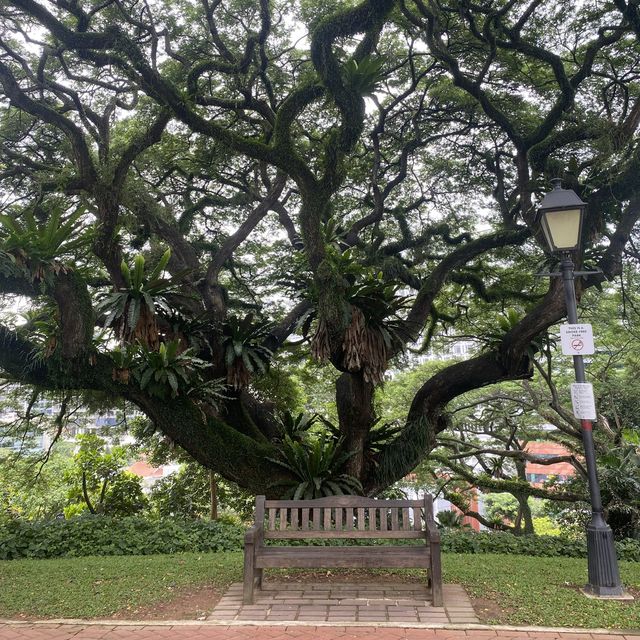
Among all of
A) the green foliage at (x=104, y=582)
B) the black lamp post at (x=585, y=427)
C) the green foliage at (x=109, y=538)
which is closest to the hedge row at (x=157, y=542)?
the green foliage at (x=109, y=538)

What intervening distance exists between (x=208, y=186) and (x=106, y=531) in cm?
788

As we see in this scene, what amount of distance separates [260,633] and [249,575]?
0.67 meters

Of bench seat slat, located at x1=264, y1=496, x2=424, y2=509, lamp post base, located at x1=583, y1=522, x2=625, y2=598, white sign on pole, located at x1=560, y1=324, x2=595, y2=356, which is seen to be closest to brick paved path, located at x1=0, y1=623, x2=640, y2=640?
lamp post base, located at x1=583, y1=522, x2=625, y2=598

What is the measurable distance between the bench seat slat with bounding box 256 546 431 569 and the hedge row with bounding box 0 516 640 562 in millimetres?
2451

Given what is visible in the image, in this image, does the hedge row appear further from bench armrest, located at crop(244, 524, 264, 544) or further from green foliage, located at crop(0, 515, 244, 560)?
bench armrest, located at crop(244, 524, 264, 544)

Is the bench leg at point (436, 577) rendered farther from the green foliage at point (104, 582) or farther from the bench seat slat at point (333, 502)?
the green foliage at point (104, 582)

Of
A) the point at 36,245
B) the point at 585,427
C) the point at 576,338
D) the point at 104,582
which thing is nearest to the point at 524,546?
the point at 585,427

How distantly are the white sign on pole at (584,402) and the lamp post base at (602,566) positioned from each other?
952 mm

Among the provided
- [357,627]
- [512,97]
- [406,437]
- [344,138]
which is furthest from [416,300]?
[357,627]

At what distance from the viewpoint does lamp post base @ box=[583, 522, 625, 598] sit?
465cm

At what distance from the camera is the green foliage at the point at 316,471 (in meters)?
8.00

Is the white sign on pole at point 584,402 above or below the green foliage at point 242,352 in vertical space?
below

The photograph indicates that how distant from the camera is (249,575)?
15.1 feet

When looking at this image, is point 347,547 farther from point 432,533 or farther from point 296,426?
point 296,426
